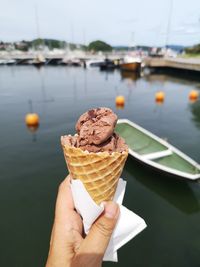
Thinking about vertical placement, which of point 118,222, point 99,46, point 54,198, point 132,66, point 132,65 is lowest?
point 54,198

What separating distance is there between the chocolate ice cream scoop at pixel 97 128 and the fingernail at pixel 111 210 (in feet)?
2.53

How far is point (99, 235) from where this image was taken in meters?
2.45

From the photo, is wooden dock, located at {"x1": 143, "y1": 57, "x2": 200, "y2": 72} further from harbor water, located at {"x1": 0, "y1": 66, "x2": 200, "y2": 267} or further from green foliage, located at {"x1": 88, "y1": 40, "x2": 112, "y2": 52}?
green foliage, located at {"x1": 88, "y1": 40, "x2": 112, "y2": 52}

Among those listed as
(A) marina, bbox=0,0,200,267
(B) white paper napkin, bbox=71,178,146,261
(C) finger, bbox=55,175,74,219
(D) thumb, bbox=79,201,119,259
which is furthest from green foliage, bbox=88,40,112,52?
(D) thumb, bbox=79,201,119,259

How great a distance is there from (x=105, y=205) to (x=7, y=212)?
7.71m

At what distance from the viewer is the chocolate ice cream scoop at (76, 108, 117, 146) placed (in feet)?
8.57

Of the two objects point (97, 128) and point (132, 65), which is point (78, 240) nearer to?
point (97, 128)

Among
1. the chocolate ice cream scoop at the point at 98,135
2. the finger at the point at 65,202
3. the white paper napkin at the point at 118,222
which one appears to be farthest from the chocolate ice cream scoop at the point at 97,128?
the finger at the point at 65,202

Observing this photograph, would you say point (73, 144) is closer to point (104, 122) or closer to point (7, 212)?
point (104, 122)

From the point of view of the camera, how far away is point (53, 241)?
8.63 ft

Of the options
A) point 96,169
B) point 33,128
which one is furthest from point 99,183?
point 33,128

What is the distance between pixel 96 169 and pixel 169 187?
835 centimetres

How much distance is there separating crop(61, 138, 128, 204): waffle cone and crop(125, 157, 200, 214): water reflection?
744 cm

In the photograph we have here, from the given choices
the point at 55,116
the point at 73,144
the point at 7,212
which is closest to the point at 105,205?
the point at 73,144
